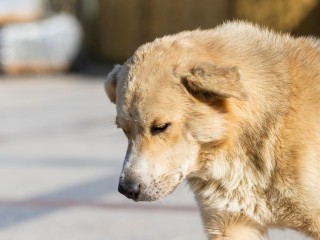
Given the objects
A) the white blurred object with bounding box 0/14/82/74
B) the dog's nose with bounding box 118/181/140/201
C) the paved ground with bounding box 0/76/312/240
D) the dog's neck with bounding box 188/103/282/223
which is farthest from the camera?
the white blurred object with bounding box 0/14/82/74

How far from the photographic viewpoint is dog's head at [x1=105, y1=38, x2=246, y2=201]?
5352 mm

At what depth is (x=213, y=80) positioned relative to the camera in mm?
5328

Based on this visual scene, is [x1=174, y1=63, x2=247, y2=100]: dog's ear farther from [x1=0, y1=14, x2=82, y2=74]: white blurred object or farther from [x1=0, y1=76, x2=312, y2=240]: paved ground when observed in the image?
[x1=0, y1=14, x2=82, y2=74]: white blurred object

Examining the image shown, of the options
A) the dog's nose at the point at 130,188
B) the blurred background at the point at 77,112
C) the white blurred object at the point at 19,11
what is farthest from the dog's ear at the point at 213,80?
the white blurred object at the point at 19,11

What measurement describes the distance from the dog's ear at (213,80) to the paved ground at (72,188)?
4.12ft

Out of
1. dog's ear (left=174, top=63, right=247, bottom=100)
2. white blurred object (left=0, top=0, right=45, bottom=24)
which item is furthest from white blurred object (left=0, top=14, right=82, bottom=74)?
dog's ear (left=174, top=63, right=247, bottom=100)

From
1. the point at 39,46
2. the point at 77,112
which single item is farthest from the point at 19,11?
the point at 77,112

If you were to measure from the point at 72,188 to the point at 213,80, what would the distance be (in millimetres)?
4567

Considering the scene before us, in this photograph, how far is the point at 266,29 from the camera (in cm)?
600

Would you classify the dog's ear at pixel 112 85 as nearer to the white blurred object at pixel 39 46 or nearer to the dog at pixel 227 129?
the dog at pixel 227 129

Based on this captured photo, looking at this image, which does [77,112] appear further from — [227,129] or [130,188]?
[130,188]

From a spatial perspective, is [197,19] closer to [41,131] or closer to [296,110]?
[41,131]

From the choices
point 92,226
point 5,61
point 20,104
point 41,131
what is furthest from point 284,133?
point 5,61

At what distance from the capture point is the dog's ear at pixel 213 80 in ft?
17.4
